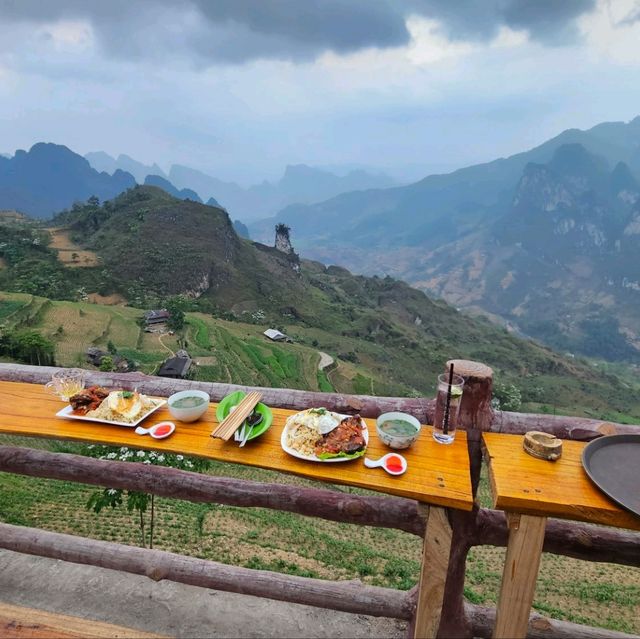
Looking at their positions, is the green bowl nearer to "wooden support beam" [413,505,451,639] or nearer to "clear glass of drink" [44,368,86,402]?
"wooden support beam" [413,505,451,639]

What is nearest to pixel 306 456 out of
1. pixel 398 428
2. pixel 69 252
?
pixel 398 428

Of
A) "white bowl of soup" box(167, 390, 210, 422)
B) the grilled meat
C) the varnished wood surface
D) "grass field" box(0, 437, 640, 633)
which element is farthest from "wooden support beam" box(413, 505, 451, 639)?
"grass field" box(0, 437, 640, 633)

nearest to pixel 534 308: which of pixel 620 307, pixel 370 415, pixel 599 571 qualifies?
pixel 620 307

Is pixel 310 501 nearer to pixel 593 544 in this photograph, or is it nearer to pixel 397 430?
pixel 397 430

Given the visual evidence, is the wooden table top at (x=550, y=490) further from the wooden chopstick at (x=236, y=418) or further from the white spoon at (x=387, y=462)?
the wooden chopstick at (x=236, y=418)

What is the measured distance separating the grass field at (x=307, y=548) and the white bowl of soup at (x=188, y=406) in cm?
555

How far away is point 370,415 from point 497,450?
2.72 ft

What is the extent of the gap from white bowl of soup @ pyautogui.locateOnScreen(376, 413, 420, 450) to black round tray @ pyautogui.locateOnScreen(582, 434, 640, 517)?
703mm

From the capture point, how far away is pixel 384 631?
10.9 feet

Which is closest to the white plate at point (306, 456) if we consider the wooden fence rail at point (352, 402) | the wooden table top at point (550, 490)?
the wooden fence rail at point (352, 402)

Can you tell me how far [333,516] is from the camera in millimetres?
2801

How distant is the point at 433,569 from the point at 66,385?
2210mm

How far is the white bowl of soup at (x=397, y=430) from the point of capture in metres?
2.04

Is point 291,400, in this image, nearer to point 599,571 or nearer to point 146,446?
point 146,446
